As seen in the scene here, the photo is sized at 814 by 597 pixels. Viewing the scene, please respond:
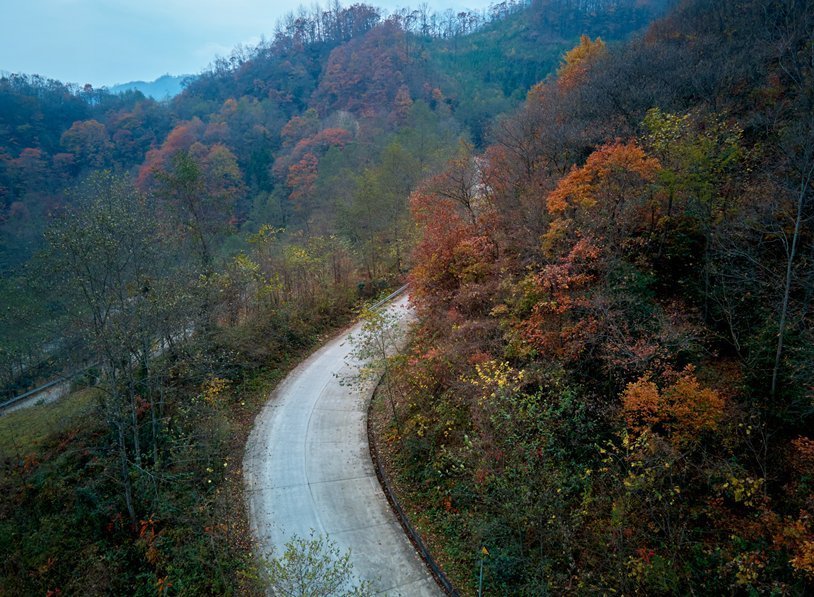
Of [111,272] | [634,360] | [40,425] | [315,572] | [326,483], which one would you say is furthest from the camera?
[40,425]

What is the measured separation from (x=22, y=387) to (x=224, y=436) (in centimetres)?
2273

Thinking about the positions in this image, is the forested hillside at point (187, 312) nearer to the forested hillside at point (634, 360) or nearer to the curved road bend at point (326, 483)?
the forested hillside at point (634, 360)

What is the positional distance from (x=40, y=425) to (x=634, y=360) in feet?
67.6

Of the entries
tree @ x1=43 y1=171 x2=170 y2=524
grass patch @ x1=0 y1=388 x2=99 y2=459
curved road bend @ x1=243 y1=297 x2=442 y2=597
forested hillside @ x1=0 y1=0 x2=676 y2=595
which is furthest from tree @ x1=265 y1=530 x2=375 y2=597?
grass patch @ x1=0 y1=388 x2=99 y2=459

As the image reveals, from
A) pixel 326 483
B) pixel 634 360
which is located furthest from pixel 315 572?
pixel 634 360

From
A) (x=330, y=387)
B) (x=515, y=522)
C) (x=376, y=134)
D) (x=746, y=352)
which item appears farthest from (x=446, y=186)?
(x=376, y=134)

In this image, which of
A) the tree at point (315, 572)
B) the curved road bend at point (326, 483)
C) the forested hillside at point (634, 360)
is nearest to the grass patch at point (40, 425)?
the curved road bend at point (326, 483)

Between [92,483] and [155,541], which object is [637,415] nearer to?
[155,541]

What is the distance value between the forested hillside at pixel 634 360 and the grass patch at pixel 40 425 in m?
11.6

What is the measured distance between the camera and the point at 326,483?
45.0 feet

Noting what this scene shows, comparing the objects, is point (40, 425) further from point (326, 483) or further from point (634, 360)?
point (634, 360)

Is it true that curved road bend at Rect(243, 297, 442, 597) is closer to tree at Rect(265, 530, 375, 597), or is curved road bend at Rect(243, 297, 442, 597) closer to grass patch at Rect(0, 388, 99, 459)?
tree at Rect(265, 530, 375, 597)

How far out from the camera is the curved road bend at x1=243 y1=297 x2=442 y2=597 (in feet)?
36.3

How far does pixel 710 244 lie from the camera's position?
13.0 m
